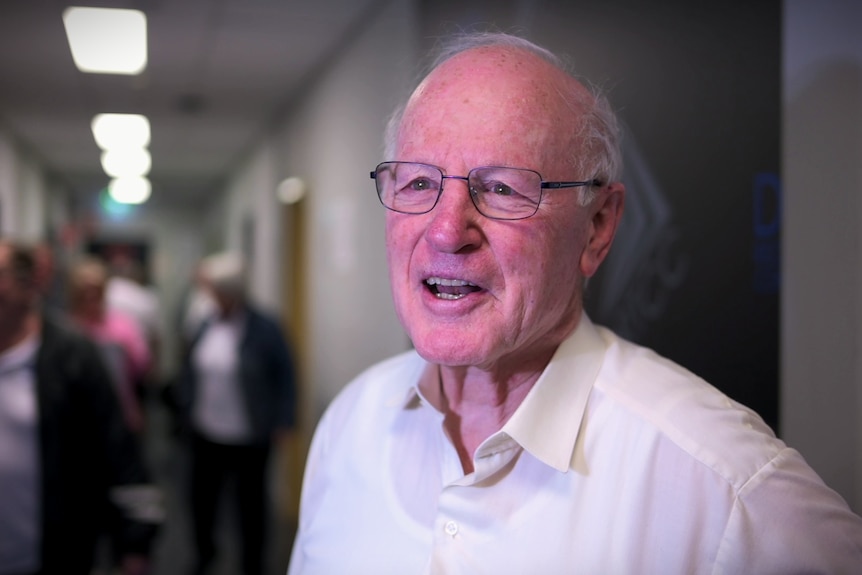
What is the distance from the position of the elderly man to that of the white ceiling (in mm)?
770

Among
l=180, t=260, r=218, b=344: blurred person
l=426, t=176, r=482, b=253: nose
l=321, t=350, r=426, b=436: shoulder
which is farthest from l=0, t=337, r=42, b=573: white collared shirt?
l=180, t=260, r=218, b=344: blurred person

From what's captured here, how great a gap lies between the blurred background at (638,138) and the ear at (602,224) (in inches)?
10.3

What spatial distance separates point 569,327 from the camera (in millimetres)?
1042

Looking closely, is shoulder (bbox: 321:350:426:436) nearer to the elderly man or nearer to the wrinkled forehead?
the elderly man

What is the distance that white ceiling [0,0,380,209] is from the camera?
1573 mm

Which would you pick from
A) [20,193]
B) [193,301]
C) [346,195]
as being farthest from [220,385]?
[193,301]

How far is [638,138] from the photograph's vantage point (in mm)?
1363

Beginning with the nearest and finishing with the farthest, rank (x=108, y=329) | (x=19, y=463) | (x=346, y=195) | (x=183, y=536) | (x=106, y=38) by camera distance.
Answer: (x=106, y=38) < (x=19, y=463) < (x=346, y=195) < (x=108, y=329) < (x=183, y=536)

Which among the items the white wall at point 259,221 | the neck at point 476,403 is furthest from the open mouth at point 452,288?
the white wall at point 259,221

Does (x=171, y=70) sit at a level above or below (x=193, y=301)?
above

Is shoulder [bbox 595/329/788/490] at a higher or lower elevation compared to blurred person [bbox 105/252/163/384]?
higher

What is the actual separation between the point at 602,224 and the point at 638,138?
41cm

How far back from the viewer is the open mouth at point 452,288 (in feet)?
3.06

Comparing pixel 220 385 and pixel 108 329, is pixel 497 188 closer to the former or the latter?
pixel 220 385
